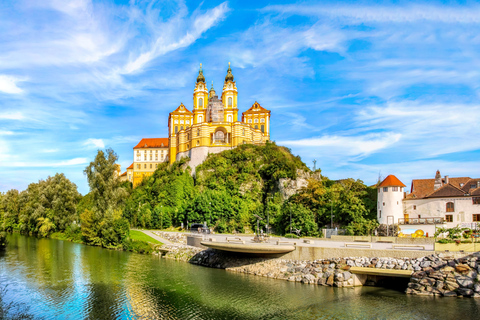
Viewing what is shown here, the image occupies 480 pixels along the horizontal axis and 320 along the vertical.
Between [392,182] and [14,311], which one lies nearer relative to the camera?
[14,311]

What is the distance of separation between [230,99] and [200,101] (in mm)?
7828

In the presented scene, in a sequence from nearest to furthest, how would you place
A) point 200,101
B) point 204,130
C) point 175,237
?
point 175,237
point 204,130
point 200,101

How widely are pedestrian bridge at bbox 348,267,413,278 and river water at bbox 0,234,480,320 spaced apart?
1223mm

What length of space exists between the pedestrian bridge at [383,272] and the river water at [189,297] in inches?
48.2

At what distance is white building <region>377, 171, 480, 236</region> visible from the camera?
39312 millimetres

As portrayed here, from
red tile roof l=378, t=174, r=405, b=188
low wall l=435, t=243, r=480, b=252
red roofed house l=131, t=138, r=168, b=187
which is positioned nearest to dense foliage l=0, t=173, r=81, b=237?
red roofed house l=131, t=138, r=168, b=187

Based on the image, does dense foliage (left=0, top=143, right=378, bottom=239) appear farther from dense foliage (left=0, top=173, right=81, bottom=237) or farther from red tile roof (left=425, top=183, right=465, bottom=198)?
red tile roof (left=425, top=183, right=465, bottom=198)

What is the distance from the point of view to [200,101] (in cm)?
8775

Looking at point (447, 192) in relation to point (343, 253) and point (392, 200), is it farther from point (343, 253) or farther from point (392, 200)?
point (343, 253)

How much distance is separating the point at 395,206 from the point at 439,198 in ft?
15.5

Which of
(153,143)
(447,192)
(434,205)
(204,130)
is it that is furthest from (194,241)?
(153,143)

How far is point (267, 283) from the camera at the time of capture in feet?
97.6

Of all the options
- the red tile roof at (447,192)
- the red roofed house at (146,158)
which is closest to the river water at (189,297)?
the red tile roof at (447,192)

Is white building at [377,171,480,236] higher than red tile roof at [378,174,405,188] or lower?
lower
